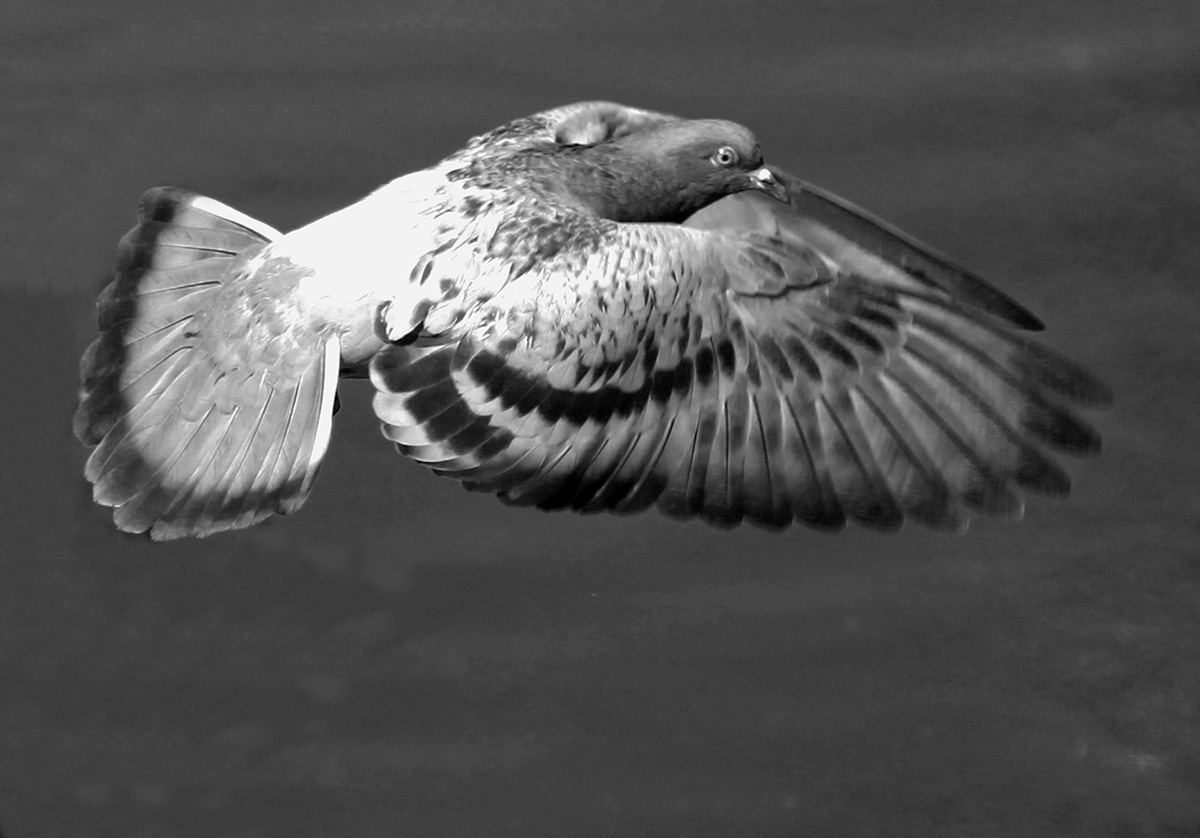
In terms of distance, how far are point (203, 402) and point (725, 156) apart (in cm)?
163

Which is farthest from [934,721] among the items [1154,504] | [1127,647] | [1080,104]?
[1080,104]

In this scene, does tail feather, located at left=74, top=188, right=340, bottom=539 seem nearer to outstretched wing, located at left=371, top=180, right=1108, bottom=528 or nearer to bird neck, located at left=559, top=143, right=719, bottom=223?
A: outstretched wing, located at left=371, top=180, right=1108, bottom=528

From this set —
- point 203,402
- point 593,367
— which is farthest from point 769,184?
point 203,402

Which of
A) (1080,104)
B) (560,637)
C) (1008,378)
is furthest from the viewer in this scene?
(1080,104)

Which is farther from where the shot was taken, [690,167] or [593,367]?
[690,167]

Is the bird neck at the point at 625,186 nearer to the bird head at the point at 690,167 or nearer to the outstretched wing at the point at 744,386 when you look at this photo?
the bird head at the point at 690,167

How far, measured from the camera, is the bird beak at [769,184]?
16.0ft

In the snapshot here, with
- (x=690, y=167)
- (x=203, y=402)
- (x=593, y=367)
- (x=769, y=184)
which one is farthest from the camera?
(x=690, y=167)

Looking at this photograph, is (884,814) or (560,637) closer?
(884,814)

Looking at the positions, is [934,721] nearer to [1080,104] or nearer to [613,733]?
[613,733]

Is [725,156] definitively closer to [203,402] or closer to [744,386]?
[744,386]

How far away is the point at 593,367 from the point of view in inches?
176

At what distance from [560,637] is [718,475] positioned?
1113 millimetres

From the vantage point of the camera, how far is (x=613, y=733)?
17.4 feet
